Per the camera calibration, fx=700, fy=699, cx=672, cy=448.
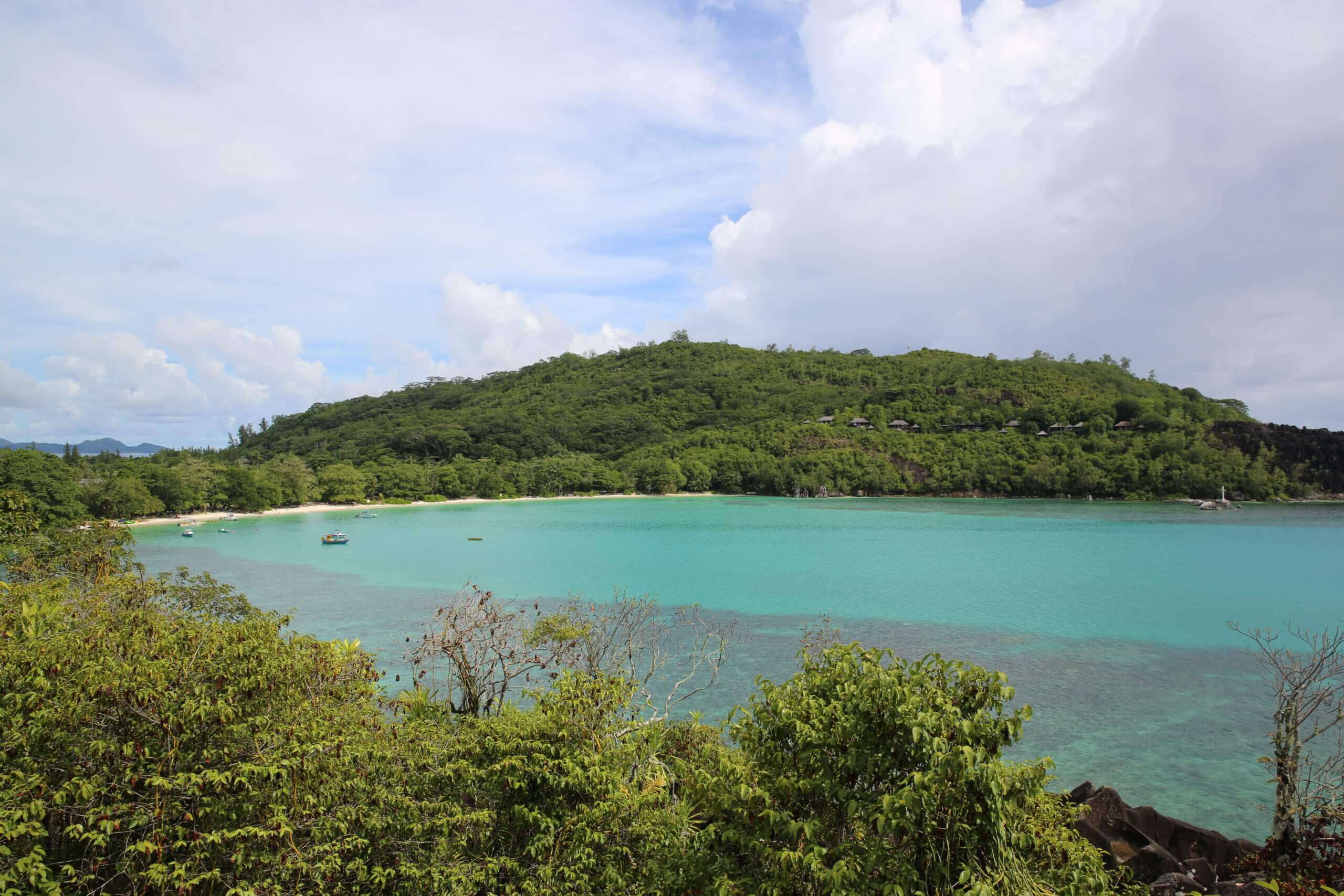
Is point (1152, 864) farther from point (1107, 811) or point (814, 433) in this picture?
point (814, 433)

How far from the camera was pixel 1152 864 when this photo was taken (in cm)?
649

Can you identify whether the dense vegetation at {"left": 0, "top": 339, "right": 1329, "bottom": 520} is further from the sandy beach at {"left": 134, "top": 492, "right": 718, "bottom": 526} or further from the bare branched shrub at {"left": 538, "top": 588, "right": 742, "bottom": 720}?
the bare branched shrub at {"left": 538, "top": 588, "right": 742, "bottom": 720}

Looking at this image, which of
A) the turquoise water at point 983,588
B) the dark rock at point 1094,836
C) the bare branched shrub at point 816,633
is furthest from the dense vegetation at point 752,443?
the dark rock at point 1094,836

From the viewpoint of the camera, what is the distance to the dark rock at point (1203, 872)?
608cm

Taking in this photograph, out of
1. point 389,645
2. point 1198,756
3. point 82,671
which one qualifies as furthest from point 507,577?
point 82,671

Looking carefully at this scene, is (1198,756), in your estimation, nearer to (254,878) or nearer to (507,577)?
(254,878)

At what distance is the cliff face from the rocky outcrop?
3183 inches

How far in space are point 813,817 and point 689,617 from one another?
52.8 feet

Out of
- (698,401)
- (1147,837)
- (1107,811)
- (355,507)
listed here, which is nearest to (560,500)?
(355,507)

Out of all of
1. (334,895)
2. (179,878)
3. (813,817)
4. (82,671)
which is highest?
(82,671)

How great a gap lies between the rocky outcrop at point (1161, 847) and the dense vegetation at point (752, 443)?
155ft

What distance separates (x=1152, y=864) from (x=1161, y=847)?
1.33 feet

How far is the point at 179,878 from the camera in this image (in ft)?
Result: 11.6

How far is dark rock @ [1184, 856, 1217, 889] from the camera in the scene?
20.0 ft
